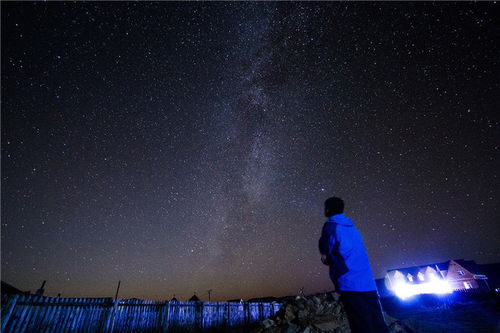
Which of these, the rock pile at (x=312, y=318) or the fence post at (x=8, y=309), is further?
the rock pile at (x=312, y=318)

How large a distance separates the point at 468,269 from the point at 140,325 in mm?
51679

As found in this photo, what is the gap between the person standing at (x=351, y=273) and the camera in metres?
2.23

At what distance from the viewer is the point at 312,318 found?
8219 mm

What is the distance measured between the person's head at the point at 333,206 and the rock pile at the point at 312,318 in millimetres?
6308

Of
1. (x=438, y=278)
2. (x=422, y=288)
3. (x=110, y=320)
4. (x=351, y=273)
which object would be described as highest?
Answer: (x=438, y=278)

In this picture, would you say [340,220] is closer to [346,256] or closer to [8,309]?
[346,256]

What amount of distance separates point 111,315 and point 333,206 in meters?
9.58

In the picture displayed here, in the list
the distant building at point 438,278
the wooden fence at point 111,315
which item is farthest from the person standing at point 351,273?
the distant building at point 438,278

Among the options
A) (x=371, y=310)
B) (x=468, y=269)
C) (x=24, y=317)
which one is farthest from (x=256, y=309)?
(x=468, y=269)

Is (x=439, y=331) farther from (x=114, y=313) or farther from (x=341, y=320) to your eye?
(x=114, y=313)

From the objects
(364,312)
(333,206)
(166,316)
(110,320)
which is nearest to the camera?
(364,312)

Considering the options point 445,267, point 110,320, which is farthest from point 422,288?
point 110,320

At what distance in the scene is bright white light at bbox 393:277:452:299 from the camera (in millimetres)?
41000

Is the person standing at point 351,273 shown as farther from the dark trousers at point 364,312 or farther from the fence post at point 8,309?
the fence post at point 8,309
